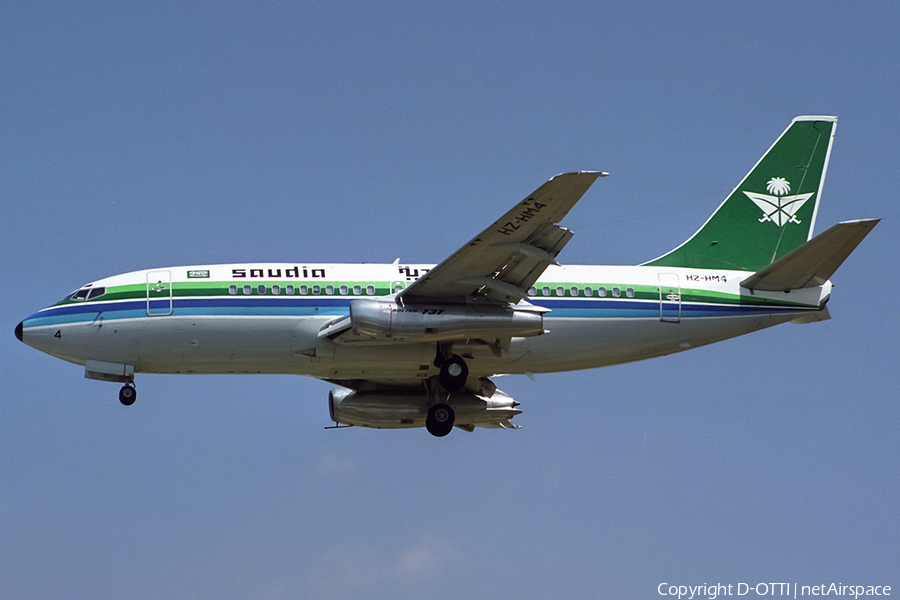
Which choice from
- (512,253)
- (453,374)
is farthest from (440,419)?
(512,253)

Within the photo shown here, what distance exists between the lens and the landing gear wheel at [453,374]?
36.2 meters

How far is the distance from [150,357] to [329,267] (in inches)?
229

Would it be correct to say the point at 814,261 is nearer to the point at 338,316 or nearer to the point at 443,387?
the point at 443,387

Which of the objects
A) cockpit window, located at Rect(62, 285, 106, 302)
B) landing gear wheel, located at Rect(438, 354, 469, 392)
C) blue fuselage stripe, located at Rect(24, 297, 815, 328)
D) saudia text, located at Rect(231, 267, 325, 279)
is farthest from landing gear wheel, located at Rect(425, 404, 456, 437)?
cockpit window, located at Rect(62, 285, 106, 302)

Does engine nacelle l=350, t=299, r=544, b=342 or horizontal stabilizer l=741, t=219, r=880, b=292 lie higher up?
horizontal stabilizer l=741, t=219, r=880, b=292

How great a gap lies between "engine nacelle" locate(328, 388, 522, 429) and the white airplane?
58.4 inches

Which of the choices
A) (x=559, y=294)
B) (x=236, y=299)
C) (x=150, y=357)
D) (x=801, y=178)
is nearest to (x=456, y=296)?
(x=559, y=294)

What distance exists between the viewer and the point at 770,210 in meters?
40.2

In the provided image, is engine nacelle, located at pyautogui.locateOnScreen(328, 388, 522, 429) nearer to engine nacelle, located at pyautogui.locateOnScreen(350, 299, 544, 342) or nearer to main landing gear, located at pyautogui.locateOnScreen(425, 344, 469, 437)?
main landing gear, located at pyautogui.locateOnScreen(425, 344, 469, 437)

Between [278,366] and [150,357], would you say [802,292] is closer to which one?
[278,366]

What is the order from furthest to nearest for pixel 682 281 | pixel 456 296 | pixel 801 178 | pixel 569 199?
pixel 801 178 → pixel 682 281 → pixel 456 296 → pixel 569 199

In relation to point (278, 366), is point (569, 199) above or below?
above

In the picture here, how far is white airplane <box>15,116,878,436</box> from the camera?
3450cm

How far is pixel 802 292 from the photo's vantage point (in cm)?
3725
